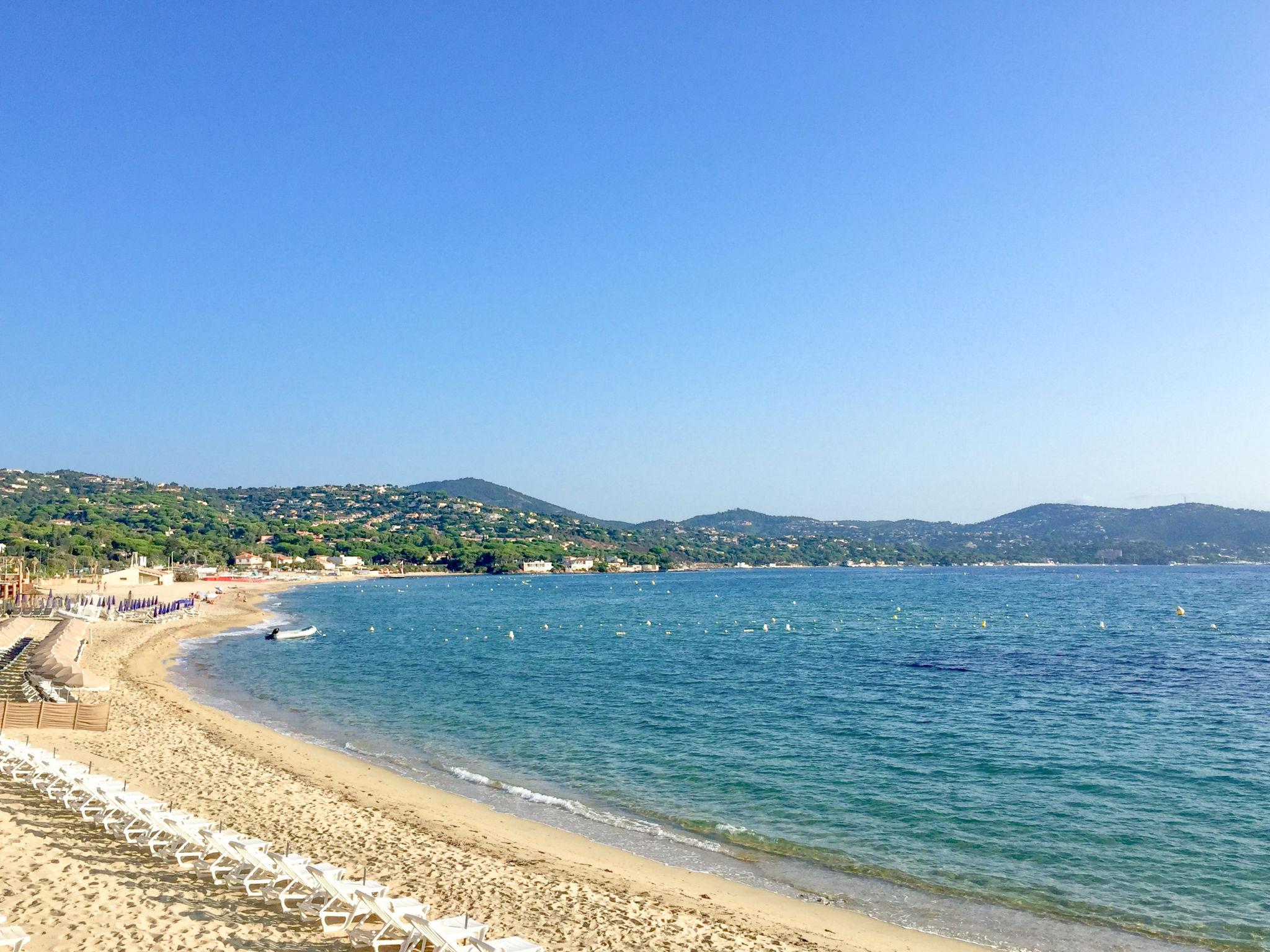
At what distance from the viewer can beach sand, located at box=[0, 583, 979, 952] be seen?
1009 cm

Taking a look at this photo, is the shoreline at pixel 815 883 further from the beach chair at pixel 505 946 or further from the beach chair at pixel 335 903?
the beach chair at pixel 335 903

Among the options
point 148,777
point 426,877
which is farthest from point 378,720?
point 426,877

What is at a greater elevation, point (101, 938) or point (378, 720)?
point (101, 938)

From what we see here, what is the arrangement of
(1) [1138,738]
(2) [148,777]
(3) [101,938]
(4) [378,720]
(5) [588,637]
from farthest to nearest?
(5) [588,637]
(4) [378,720]
(1) [1138,738]
(2) [148,777]
(3) [101,938]

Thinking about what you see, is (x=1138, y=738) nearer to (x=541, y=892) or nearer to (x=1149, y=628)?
(x=541, y=892)

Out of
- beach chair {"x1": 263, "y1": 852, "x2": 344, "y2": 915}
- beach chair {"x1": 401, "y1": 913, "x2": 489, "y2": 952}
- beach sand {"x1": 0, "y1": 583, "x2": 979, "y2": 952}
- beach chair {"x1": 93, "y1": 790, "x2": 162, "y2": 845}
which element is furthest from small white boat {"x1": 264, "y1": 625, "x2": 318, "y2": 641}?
beach chair {"x1": 401, "y1": 913, "x2": 489, "y2": 952}

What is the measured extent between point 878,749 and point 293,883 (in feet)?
56.6

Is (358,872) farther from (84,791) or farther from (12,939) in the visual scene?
(84,791)

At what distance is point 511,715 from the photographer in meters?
29.0

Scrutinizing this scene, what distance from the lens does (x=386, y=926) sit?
31.9ft

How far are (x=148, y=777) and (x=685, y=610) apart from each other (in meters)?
70.0

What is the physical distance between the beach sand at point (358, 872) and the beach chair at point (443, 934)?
42.0 inches

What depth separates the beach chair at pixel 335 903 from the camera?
10.1 m

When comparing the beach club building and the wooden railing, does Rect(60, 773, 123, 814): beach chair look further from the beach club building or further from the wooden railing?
the beach club building
